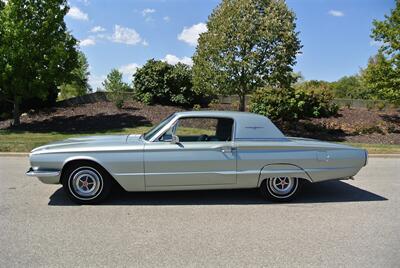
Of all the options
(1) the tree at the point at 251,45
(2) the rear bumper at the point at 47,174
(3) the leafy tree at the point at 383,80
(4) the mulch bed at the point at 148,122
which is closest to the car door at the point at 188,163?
(2) the rear bumper at the point at 47,174

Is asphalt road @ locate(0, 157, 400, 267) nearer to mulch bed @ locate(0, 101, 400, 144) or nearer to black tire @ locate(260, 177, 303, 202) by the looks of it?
black tire @ locate(260, 177, 303, 202)

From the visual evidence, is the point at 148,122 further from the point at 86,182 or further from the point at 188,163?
the point at 188,163

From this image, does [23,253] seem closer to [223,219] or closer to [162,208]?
[162,208]

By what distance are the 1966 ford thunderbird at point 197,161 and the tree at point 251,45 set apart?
8.27m

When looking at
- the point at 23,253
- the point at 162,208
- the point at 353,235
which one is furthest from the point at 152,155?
the point at 353,235

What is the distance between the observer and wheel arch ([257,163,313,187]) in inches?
228

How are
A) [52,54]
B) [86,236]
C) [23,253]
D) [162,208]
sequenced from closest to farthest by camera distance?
[23,253] → [86,236] → [162,208] → [52,54]

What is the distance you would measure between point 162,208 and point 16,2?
43.6ft

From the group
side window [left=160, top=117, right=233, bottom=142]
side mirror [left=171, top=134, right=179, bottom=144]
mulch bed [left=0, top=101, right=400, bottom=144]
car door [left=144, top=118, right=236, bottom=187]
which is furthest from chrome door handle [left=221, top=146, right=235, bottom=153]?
mulch bed [left=0, top=101, right=400, bottom=144]

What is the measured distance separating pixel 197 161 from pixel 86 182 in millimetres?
1706

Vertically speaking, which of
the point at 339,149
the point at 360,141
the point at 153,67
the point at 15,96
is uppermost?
the point at 153,67

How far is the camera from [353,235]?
4.52m

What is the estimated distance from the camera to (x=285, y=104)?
59.7 feet

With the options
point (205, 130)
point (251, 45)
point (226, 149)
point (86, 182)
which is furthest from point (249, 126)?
point (251, 45)
